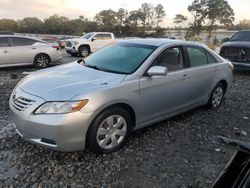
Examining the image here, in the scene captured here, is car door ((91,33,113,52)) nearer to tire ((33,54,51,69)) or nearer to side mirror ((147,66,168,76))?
tire ((33,54,51,69))

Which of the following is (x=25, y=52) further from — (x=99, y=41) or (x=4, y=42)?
(x=99, y=41)

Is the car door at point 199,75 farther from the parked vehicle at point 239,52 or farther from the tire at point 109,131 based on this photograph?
the parked vehicle at point 239,52

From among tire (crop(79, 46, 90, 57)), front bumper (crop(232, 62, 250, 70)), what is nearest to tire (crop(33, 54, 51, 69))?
tire (crop(79, 46, 90, 57))

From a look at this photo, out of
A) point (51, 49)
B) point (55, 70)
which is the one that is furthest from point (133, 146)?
point (51, 49)

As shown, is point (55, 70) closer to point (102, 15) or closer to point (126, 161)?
point (126, 161)

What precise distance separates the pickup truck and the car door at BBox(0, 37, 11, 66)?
22.7 ft

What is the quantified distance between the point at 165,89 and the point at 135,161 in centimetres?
132

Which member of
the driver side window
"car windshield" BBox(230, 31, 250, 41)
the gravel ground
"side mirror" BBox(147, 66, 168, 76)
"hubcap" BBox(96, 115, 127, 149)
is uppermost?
"car windshield" BBox(230, 31, 250, 41)

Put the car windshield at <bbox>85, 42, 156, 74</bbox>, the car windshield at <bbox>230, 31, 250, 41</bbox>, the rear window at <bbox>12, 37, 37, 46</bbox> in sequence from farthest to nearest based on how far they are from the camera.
Answer: the car windshield at <bbox>230, 31, 250, 41</bbox> → the rear window at <bbox>12, 37, 37, 46</bbox> → the car windshield at <bbox>85, 42, 156, 74</bbox>

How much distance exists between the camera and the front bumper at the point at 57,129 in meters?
3.39

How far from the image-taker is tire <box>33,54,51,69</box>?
Answer: 447 inches

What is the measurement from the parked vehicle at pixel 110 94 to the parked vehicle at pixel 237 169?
1.89m

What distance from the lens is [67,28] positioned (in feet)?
155

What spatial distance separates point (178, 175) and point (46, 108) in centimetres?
181
